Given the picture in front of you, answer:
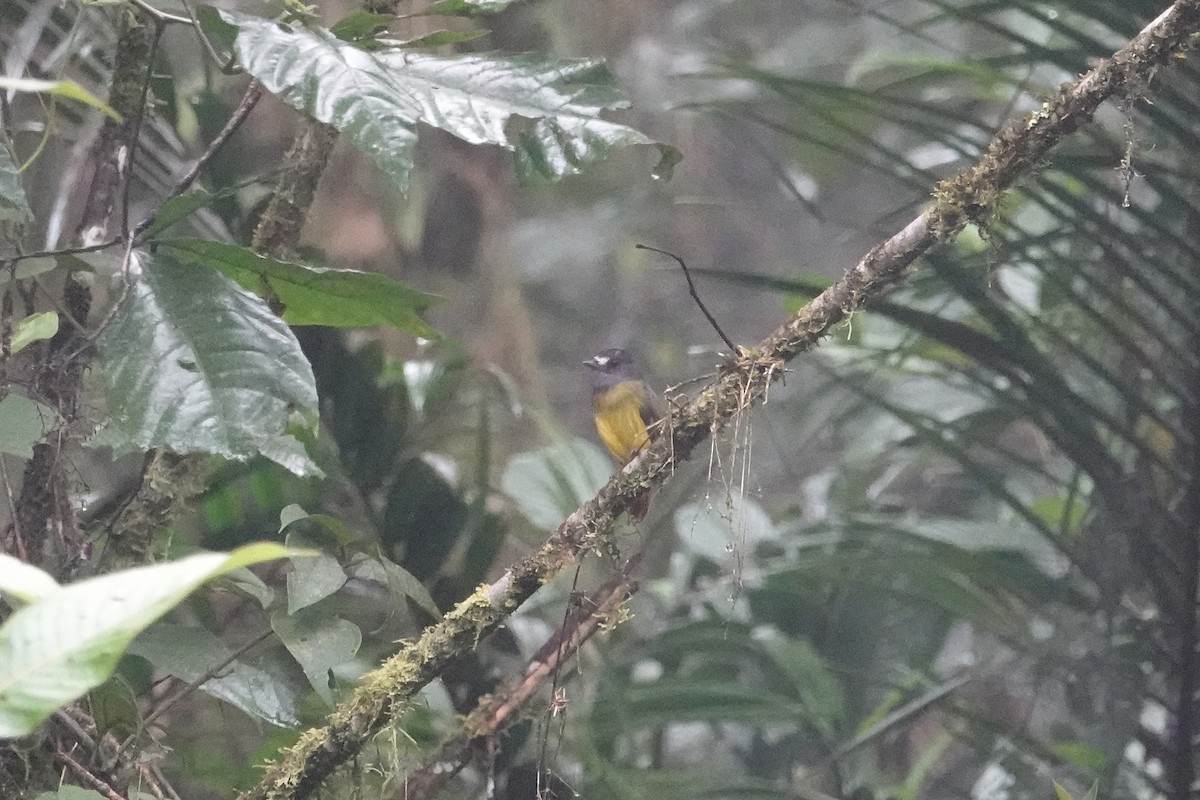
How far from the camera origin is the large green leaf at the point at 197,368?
910 mm

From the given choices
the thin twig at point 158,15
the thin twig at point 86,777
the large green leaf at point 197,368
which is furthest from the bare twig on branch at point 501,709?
the thin twig at point 158,15

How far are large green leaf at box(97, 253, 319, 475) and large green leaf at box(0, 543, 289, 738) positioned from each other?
1.24ft

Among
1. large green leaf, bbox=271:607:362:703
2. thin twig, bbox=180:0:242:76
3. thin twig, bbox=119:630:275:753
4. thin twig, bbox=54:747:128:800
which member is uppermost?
thin twig, bbox=180:0:242:76

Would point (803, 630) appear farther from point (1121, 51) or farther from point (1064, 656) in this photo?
point (1121, 51)

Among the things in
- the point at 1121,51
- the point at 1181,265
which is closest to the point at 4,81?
the point at 1121,51

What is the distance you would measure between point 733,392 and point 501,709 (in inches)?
21.3

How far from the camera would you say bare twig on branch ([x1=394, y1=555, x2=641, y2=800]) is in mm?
1341

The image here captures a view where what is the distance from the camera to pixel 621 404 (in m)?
2.11

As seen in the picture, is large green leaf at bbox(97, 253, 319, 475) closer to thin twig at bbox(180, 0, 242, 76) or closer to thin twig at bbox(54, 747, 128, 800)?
thin twig at bbox(180, 0, 242, 76)

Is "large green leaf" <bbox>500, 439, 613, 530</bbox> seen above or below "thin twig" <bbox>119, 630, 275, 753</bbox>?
above

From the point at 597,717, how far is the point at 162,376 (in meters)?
1.07

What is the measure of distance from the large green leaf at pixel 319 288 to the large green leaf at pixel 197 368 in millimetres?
26

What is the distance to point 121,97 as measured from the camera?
4.12 ft

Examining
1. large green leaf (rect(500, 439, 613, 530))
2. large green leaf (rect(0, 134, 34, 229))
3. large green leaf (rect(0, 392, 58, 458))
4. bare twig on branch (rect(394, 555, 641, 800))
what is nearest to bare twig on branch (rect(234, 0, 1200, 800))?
bare twig on branch (rect(394, 555, 641, 800))
